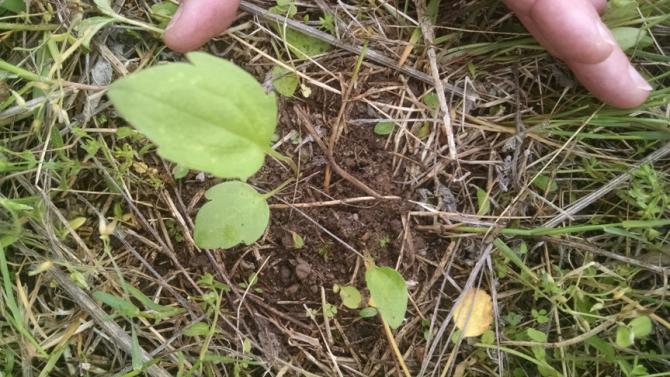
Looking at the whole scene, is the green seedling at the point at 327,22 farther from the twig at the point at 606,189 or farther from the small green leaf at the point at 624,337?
the small green leaf at the point at 624,337

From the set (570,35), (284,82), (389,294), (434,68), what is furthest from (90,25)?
(570,35)

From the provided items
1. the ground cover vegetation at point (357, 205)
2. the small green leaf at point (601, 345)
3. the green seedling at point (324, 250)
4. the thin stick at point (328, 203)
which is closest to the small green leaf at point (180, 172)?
the ground cover vegetation at point (357, 205)

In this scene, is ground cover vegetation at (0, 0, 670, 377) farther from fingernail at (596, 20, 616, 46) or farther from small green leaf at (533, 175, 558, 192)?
fingernail at (596, 20, 616, 46)

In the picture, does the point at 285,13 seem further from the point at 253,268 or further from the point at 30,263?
the point at 30,263

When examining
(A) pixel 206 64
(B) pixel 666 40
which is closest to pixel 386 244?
(A) pixel 206 64

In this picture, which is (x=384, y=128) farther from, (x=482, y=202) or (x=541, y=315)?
(x=541, y=315)

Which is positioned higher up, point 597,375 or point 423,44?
point 423,44

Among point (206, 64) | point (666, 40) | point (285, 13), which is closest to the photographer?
point (206, 64)

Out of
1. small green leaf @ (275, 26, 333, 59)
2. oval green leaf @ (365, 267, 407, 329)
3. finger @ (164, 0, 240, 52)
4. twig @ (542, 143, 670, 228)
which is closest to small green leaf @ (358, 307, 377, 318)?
oval green leaf @ (365, 267, 407, 329)
